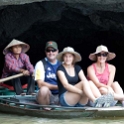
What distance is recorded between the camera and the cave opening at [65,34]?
9750 millimetres

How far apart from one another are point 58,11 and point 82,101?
3831 mm

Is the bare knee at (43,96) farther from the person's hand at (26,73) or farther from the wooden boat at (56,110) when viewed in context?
the person's hand at (26,73)

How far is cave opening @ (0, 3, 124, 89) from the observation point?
975 cm

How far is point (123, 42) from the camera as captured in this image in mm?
12031

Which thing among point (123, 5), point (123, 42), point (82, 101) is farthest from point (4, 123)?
point (123, 42)

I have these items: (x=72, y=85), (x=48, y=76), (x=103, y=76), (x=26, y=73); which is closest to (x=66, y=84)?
(x=72, y=85)

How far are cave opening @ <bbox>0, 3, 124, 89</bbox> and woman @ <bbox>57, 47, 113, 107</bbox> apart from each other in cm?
352

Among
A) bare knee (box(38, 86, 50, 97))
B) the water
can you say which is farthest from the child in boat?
the water

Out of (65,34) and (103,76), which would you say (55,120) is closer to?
(103,76)

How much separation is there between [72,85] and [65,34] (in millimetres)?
6673

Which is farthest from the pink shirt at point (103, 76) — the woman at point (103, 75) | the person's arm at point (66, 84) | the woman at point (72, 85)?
the person's arm at point (66, 84)

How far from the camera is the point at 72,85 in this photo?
5.68 meters

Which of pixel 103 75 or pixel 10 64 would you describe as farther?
pixel 10 64

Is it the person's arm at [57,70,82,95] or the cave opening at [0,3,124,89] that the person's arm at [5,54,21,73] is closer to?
the person's arm at [57,70,82,95]
